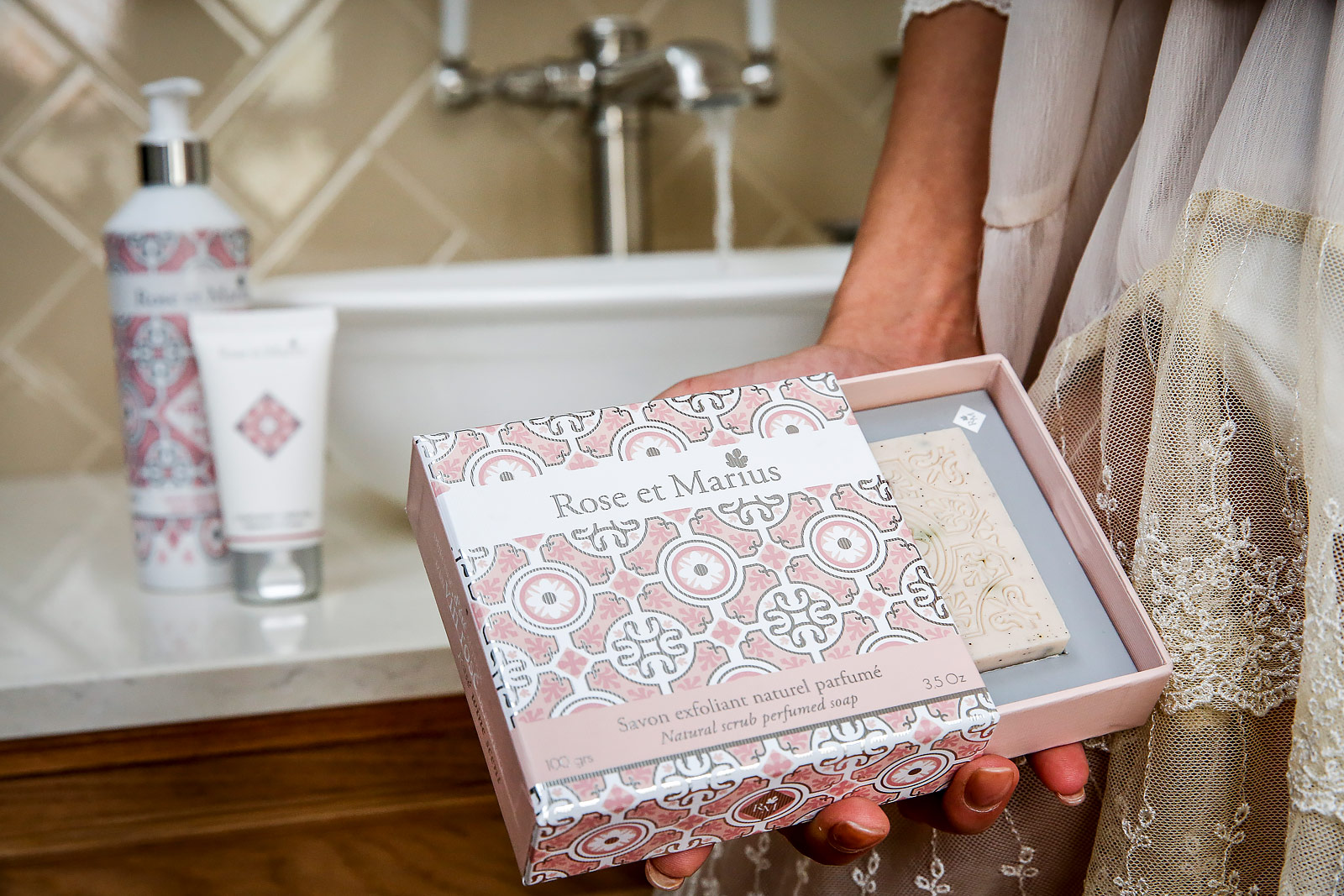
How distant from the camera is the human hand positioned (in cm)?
28

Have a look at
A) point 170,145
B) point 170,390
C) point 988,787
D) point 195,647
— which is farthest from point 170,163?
point 988,787

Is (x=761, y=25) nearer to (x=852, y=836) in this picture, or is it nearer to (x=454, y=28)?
(x=454, y=28)

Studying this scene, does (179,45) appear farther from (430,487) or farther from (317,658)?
(430,487)

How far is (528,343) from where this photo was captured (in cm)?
55

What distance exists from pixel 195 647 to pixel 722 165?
0.58 meters

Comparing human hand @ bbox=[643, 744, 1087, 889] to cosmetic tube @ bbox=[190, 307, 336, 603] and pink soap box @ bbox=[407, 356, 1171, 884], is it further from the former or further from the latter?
cosmetic tube @ bbox=[190, 307, 336, 603]

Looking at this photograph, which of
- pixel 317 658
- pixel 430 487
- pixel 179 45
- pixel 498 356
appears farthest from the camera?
pixel 179 45

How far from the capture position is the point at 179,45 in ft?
2.76

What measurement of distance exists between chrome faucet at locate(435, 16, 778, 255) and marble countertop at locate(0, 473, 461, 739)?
410 mm

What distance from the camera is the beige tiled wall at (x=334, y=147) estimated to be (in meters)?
0.82

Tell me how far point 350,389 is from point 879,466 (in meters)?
0.34

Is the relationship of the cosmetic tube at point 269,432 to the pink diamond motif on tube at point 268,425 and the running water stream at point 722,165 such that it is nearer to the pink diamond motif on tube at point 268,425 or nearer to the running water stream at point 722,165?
Answer: the pink diamond motif on tube at point 268,425

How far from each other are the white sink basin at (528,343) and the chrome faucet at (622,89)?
0.92ft

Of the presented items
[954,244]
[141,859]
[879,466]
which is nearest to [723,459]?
[879,466]
